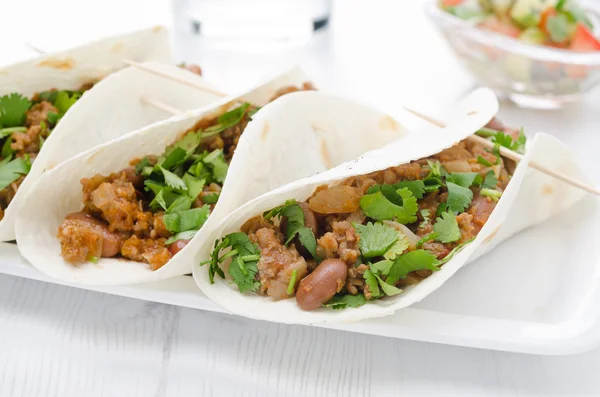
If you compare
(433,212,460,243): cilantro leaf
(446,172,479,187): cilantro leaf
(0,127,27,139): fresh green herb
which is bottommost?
(0,127,27,139): fresh green herb

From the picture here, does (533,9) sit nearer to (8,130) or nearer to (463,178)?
(463,178)

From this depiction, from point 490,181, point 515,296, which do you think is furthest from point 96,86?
point 515,296

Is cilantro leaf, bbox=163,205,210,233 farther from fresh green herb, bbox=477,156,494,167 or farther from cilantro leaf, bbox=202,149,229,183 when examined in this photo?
fresh green herb, bbox=477,156,494,167

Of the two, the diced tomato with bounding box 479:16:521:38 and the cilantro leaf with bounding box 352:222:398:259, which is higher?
the cilantro leaf with bounding box 352:222:398:259

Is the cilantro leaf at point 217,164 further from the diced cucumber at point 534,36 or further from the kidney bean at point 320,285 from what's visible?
the diced cucumber at point 534,36

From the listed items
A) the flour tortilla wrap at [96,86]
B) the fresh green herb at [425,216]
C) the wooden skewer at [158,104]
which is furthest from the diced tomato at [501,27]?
the fresh green herb at [425,216]

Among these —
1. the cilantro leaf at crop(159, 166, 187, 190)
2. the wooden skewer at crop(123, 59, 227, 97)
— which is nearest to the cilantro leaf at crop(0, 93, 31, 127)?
the wooden skewer at crop(123, 59, 227, 97)
